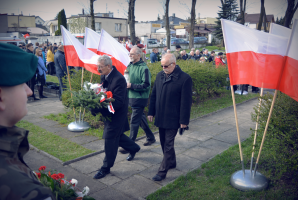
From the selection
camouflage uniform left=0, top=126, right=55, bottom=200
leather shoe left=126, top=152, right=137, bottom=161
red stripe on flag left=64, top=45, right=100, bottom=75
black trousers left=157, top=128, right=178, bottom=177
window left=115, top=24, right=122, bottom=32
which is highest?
window left=115, top=24, right=122, bottom=32

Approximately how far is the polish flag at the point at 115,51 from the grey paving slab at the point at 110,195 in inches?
126

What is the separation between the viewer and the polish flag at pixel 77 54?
635 cm

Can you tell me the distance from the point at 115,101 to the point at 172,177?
1679 mm

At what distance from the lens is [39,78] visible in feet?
34.2

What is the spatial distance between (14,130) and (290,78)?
11.0ft

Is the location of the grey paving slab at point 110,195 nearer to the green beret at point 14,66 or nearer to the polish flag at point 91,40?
the green beret at point 14,66

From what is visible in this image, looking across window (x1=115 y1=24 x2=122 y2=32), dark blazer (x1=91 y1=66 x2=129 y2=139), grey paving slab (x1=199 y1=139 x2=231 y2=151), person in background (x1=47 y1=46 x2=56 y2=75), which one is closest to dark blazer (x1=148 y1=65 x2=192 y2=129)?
dark blazer (x1=91 y1=66 x2=129 y2=139)

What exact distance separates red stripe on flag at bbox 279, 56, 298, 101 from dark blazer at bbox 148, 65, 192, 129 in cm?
143

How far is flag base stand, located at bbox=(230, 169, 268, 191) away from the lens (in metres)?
3.75

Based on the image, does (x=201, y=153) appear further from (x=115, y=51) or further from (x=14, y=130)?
(x=14, y=130)

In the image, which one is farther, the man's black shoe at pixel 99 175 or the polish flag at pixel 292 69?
the man's black shoe at pixel 99 175

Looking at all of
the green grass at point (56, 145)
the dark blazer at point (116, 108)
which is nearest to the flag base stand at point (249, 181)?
the dark blazer at point (116, 108)

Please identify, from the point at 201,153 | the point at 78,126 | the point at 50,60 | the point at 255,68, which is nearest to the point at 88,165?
the point at 78,126

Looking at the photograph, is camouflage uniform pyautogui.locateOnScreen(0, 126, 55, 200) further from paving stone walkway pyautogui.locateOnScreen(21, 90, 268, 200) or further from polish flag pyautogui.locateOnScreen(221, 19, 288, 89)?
polish flag pyautogui.locateOnScreen(221, 19, 288, 89)
